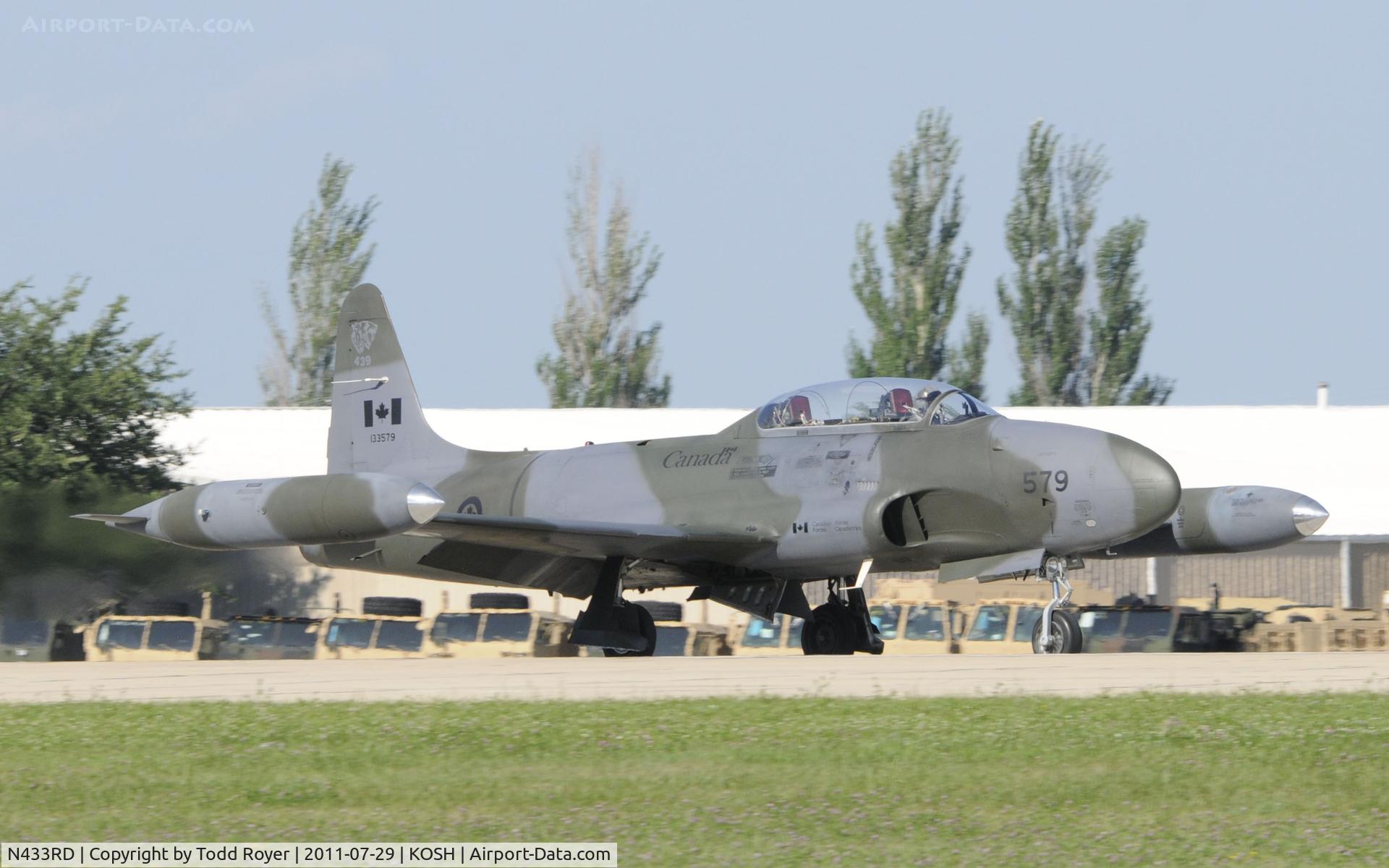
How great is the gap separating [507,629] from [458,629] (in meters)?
0.64

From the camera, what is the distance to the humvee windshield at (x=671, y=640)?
966 inches

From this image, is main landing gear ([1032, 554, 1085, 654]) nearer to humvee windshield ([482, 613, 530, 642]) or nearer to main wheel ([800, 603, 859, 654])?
main wheel ([800, 603, 859, 654])

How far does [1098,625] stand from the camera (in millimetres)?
Answer: 23422

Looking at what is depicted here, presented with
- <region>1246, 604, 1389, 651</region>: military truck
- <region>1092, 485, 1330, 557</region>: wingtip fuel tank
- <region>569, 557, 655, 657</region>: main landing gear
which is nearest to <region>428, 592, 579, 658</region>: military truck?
<region>569, 557, 655, 657</region>: main landing gear

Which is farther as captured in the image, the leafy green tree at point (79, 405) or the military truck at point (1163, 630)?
the leafy green tree at point (79, 405)

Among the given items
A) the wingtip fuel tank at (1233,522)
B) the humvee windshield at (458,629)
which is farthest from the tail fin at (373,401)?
the wingtip fuel tank at (1233,522)

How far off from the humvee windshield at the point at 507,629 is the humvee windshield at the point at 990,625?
603cm

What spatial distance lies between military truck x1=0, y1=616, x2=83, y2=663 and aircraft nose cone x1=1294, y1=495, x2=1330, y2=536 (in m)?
15.9

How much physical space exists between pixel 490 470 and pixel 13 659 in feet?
23.2

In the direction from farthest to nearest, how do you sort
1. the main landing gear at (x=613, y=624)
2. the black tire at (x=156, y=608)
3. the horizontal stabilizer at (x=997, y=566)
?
the black tire at (x=156, y=608) → the main landing gear at (x=613, y=624) → the horizontal stabilizer at (x=997, y=566)

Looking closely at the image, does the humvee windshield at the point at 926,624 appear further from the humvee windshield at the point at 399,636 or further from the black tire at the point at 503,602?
the humvee windshield at the point at 399,636

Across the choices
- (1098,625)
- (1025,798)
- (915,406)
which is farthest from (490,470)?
(1025,798)

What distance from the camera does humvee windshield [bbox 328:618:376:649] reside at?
23766 millimetres

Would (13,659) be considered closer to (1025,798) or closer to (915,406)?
(915,406)
